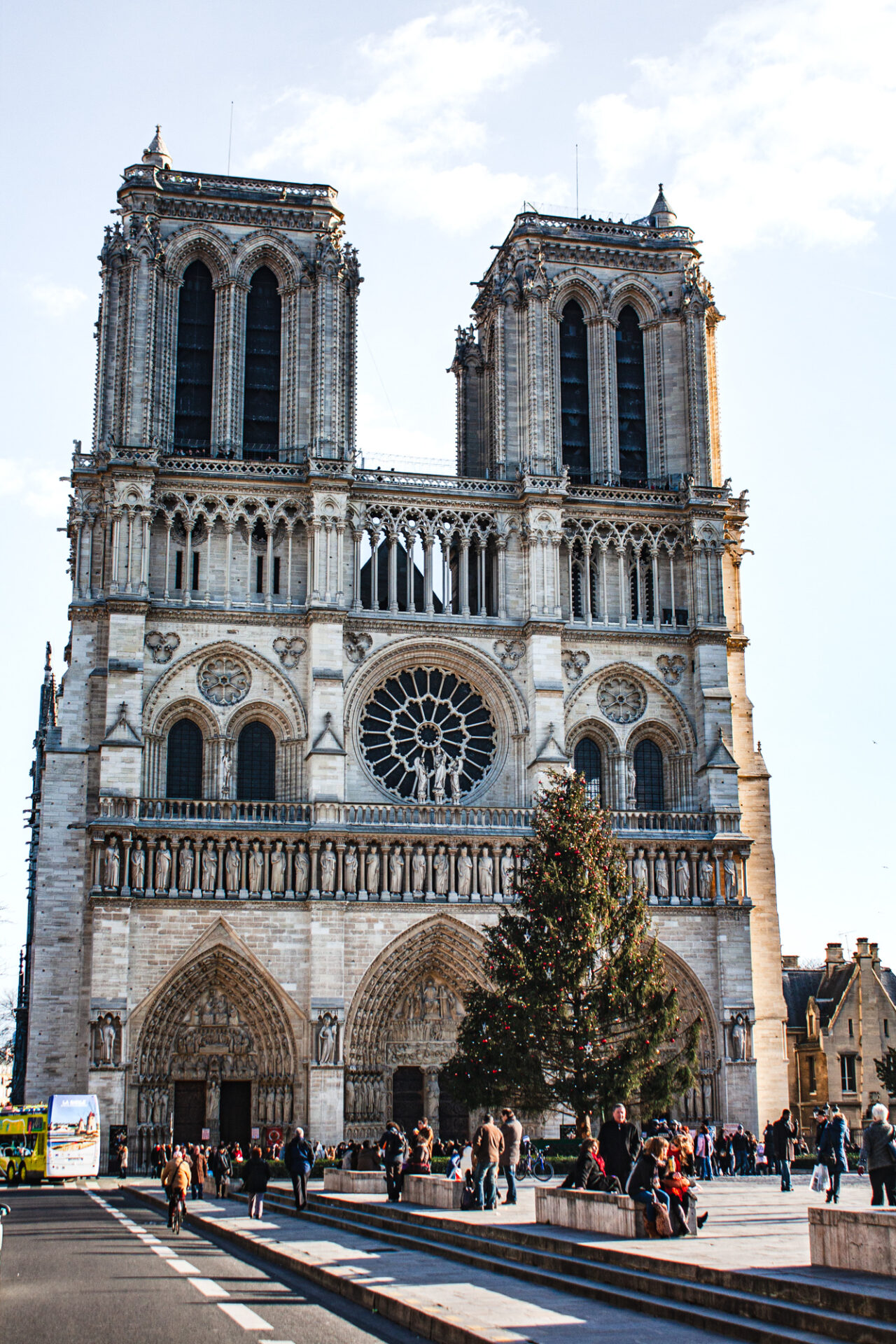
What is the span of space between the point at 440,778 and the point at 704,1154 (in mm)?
12425

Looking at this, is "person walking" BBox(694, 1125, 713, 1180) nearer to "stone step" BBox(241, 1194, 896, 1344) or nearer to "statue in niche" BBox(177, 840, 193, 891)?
"stone step" BBox(241, 1194, 896, 1344)

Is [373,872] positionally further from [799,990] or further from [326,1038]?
[799,990]

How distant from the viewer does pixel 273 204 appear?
43.6 m

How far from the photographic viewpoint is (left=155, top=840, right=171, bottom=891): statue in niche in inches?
1480

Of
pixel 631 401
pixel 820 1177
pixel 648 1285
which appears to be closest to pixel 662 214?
pixel 631 401

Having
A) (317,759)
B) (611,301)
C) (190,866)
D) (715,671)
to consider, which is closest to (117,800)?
(190,866)

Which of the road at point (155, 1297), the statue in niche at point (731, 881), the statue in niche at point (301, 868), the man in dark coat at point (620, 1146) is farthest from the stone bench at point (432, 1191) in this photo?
the statue in niche at point (731, 881)

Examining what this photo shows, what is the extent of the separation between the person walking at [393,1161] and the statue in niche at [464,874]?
1486 cm

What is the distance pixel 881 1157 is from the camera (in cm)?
1462

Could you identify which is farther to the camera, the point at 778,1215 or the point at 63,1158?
the point at 63,1158

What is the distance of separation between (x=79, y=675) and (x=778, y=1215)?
2567 cm

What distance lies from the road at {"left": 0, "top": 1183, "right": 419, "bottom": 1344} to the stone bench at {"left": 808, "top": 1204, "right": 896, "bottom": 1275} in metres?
3.32

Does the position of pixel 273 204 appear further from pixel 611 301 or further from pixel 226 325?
pixel 611 301

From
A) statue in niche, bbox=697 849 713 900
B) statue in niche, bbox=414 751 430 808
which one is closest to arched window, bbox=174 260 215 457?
statue in niche, bbox=414 751 430 808
